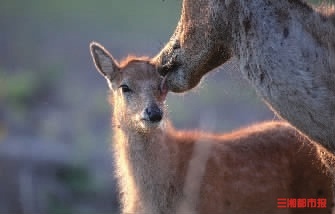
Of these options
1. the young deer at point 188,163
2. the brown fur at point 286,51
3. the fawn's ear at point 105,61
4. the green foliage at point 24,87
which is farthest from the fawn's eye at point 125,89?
the green foliage at point 24,87

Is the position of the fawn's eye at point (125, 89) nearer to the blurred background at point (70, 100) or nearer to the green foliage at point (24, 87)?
the blurred background at point (70, 100)

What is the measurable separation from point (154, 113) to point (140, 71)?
59 centimetres

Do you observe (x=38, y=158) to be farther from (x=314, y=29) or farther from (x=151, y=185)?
(x=314, y=29)

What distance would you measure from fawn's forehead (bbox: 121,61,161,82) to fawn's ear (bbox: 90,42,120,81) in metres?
0.11

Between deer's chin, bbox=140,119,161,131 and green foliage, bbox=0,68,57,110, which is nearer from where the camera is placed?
deer's chin, bbox=140,119,161,131

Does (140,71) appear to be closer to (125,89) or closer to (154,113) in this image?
(125,89)

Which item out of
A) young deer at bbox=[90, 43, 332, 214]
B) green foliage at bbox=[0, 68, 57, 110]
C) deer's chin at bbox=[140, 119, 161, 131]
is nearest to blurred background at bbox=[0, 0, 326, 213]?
green foliage at bbox=[0, 68, 57, 110]

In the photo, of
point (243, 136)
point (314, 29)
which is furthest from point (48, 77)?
point (314, 29)

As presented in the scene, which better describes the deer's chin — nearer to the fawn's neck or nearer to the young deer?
the young deer

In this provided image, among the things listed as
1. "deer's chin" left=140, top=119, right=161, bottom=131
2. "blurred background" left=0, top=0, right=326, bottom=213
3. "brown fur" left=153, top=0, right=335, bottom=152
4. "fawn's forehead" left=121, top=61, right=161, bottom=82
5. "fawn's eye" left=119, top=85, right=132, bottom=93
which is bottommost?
"blurred background" left=0, top=0, right=326, bottom=213

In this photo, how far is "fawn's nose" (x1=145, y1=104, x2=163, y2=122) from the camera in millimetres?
9312

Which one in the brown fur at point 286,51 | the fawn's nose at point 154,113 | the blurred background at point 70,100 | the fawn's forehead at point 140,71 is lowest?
the blurred background at point 70,100

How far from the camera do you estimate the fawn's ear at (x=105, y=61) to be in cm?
1002

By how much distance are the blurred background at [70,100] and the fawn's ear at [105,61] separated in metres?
0.81
